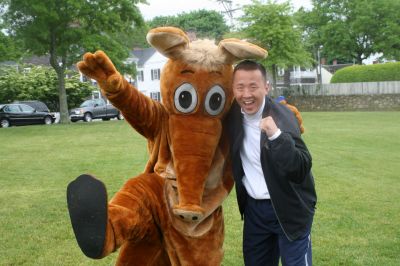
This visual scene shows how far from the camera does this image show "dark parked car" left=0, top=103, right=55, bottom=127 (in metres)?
24.9

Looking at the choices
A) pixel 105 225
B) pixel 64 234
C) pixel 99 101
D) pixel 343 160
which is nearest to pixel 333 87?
pixel 99 101

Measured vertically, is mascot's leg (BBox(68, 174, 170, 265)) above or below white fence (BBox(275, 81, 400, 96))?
below

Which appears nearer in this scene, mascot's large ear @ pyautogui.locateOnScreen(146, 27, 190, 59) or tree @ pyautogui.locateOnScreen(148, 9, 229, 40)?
mascot's large ear @ pyautogui.locateOnScreen(146, 27, 190, 59)

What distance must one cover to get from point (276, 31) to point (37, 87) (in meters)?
16.8

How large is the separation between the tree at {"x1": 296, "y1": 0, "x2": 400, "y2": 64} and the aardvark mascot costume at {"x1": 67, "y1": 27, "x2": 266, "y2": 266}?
3719 cm

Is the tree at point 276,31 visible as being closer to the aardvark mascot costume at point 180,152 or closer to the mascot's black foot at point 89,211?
the aardvark mascot costume at point 180,152

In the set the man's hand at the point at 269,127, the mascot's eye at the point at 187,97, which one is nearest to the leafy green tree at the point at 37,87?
the mascot's eye at the point at 187,97

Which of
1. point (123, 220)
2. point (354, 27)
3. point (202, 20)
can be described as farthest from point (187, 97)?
point (202, 20)

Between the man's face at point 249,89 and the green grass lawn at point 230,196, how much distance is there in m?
2.31

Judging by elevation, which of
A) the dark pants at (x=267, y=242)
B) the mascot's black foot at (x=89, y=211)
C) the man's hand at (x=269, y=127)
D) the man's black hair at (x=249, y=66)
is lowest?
the dark pants at (x=267, y=242)

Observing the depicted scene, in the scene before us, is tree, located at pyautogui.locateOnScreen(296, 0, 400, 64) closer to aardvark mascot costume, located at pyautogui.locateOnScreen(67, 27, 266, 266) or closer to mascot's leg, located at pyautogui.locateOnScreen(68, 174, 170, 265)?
aardvark mascot costume, located at pyautogui.locateOnScreen(67, 27, 266, 266)

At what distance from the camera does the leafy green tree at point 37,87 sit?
1249 inches

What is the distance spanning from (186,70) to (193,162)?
2.05 feet

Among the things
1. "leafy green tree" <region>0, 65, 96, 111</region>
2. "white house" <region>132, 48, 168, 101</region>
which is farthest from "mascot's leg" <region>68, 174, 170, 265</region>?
"white house" <region>132, 48, 168, 101</region>
